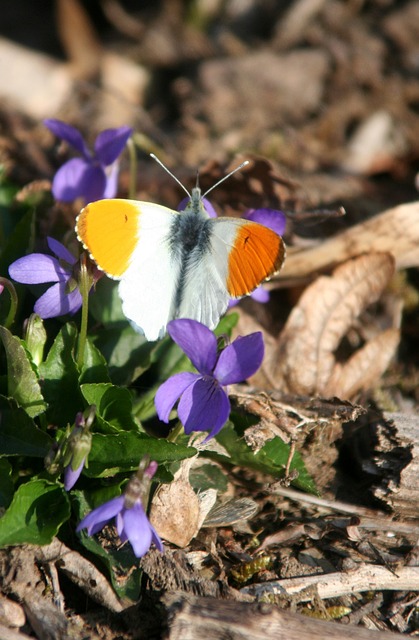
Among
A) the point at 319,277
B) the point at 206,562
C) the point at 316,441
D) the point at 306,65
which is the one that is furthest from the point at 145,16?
the point at 206,562

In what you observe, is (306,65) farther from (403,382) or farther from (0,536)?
(0,536)

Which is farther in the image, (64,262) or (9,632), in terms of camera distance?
(64,262)

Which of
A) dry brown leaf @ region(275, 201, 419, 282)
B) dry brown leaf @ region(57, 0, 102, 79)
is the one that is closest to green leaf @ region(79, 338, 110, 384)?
dry brown leaf @ region(275, 201, 419, 282)

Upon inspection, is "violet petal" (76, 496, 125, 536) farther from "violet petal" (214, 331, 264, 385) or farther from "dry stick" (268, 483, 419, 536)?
"dry stick" (268, 483, 419, 536)

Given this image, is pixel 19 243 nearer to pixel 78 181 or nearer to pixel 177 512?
pixel 78 181

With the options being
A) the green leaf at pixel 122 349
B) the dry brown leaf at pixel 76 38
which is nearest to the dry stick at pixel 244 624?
the green leaf at pixel 122 349

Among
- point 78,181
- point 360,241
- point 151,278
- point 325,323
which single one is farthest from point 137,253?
point 360,241
